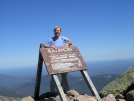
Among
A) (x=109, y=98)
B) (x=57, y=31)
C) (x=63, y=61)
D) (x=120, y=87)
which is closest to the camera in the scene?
(x=109, y=98)

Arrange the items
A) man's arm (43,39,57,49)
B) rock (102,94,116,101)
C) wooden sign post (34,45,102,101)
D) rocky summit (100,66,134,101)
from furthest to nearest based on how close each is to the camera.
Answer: rocky summit (100,66,134,101), man's arm (43,39,57,49), rock (102,94,116,101), wooden sign post (34,45,102,101)

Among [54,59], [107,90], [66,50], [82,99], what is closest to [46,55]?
[54,59]

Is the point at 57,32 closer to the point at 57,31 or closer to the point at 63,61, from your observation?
the point at 57,31

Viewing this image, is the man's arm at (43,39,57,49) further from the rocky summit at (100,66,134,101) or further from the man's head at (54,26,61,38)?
the rocky summit at (100,66,134,101)

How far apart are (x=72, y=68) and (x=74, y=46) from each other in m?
1.62

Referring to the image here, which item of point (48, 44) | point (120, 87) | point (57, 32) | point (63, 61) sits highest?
point (57, 32)

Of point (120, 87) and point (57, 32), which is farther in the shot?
point (120, 87)

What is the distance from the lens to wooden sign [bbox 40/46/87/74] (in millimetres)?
9008

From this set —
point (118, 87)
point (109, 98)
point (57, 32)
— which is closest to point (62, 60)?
point (57, 32)

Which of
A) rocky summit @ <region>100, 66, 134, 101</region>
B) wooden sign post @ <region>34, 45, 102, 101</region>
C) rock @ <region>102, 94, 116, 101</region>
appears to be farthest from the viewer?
rocky summit @ <region>100, 66, 134, 101</region>

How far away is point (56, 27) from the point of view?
394 inches

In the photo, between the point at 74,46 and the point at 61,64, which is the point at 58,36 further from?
the point at 61,64

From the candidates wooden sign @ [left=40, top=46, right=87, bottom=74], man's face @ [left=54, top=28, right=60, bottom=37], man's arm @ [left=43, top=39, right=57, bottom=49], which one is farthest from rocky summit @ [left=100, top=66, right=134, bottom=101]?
man's face @ [left=54, top=28, right=60, bottom=37]

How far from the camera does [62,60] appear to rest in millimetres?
9500
